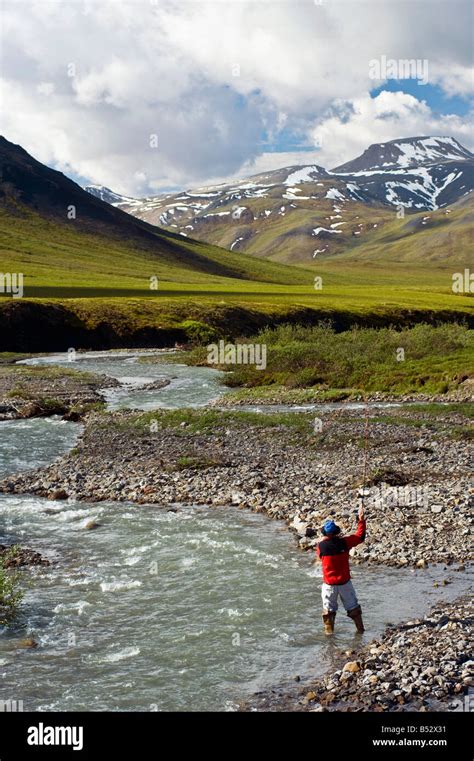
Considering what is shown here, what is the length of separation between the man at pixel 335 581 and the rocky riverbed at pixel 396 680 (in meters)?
0.90

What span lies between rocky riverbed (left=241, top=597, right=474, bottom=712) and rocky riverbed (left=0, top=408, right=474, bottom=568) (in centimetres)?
491

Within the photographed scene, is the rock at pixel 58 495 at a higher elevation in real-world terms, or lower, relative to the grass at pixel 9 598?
higher

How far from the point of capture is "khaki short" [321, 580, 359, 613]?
1537 cm

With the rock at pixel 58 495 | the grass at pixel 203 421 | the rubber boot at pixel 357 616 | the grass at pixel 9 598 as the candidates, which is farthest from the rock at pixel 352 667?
the grass at pixel 203 421

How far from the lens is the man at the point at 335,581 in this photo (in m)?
15.4

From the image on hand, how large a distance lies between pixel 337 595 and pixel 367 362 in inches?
1714

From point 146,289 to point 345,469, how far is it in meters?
124

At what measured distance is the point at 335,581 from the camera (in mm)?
15500

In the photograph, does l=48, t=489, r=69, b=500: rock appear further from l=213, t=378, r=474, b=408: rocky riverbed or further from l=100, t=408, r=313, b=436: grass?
l=213, t=378, r=474, b=408: rocky riverbed

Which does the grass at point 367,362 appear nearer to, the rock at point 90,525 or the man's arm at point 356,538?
the rock at point 90,525

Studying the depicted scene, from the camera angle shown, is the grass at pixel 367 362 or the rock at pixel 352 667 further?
the grass at pixel 367 362

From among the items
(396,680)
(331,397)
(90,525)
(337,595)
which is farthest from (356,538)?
(331,397)

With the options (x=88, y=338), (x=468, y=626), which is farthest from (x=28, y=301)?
(x=468, y=626)

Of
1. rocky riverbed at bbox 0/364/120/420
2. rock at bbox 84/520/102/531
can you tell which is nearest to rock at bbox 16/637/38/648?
rock at bbox 84/520/102/531
